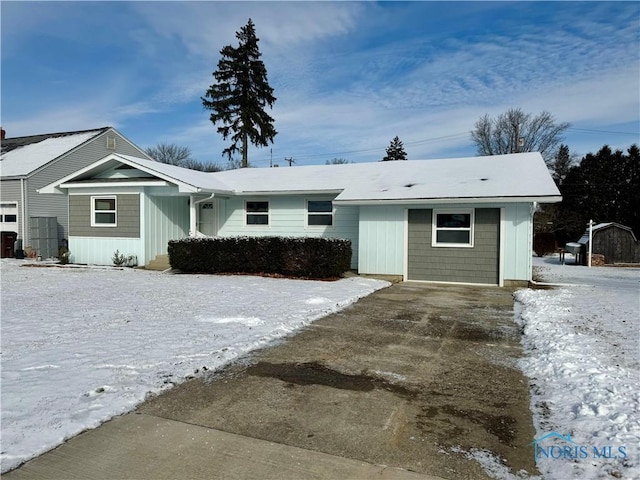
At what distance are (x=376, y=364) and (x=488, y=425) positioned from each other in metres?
1.65

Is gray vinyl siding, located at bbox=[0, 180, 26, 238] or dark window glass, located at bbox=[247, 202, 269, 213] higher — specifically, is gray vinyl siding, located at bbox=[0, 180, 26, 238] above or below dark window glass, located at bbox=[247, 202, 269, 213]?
above

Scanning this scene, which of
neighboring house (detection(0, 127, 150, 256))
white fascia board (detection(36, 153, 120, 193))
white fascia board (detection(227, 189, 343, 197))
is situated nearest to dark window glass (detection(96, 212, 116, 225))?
white fascia board (detection(36, 153, 120, 193))

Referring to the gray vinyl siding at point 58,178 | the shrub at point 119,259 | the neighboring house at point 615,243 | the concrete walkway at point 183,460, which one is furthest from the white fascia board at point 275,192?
the neighboring house at point 615,243

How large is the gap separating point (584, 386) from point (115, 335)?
5.62m

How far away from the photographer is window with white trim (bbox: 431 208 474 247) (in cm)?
1193

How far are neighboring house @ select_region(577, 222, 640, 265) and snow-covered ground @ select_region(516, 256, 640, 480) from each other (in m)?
15.2

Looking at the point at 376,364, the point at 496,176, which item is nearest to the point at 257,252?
the point at 496,176

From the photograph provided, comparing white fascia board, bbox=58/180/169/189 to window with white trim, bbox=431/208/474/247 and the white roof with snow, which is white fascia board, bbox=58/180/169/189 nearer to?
the white roof with snow

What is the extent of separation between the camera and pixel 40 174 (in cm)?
1956

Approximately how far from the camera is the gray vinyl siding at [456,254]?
1172 centimetres

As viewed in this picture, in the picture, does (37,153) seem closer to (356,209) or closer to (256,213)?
(256,213)

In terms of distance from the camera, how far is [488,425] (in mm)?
3494

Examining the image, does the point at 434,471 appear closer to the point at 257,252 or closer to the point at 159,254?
the point at 257,252

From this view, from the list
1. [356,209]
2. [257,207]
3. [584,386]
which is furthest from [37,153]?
[584,386]
